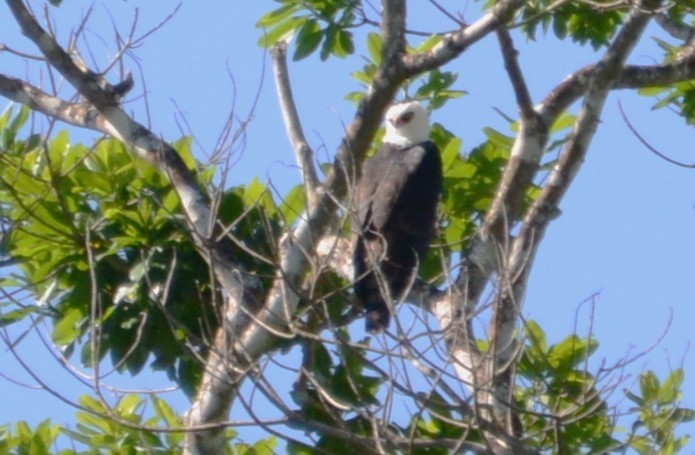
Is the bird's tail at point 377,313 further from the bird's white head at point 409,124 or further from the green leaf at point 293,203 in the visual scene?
the bird's white head at point 409,124

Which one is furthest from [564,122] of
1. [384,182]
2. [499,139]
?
[384,182]

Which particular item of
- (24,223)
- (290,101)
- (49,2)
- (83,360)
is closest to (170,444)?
(83,360)

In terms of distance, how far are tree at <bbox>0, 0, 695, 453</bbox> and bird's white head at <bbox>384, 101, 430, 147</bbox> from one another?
1.62ft

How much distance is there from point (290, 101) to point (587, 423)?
158cm

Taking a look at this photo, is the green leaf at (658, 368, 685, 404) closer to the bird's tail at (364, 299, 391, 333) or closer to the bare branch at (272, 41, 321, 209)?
the bird's tail at (364, 299, 391, 333)

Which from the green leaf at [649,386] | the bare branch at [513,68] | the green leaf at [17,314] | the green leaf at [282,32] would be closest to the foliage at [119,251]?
the green leaf at [17,314]

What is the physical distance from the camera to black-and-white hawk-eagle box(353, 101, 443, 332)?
234 inches

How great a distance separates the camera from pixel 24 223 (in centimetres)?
538

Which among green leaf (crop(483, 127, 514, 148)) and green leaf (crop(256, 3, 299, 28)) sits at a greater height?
green leaf (crop(256, 3, 299, 28))

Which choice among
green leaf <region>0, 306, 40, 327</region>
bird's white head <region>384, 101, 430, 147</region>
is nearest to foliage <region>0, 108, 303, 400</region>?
green leaf <region>0, 306, 40, 327</region>

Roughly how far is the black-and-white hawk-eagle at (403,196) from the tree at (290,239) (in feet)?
0.29

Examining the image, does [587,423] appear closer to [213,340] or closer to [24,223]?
[213,340]

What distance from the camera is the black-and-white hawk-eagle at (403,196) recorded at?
5.95 meters

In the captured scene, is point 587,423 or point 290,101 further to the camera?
point 290,101
